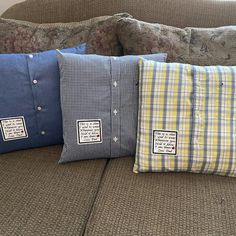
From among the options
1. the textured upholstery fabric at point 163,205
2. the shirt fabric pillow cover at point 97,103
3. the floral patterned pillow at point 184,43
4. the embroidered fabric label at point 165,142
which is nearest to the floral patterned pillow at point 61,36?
the floral patterned pillow at point 184,43

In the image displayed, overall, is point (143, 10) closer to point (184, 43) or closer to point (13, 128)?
point (184, 43)

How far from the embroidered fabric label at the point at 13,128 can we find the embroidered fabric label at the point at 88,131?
232 millimetres

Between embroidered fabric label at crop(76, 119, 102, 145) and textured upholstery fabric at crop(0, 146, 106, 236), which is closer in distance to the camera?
textured upholstery fabric at crop(0, 146, 106, 236)

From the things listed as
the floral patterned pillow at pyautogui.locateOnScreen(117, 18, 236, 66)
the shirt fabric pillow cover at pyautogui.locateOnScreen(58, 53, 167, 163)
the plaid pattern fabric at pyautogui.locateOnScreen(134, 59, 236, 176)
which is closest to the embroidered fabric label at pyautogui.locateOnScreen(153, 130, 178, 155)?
the plaid pattern fabric at pyautogui.locateOnScreen(134, 59, 236, 176)

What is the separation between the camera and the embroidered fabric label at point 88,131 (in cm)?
103

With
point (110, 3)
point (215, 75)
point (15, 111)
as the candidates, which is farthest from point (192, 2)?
point (15, 111)

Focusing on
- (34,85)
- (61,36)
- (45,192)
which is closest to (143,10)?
(61,36)

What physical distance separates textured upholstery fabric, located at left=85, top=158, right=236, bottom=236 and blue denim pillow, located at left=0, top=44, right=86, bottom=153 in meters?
0.34

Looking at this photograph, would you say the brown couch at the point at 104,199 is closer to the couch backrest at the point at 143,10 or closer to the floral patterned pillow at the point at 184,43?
the floral patterned pillow at the point at 184,43

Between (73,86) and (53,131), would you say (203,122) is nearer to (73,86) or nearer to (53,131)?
(73,86)

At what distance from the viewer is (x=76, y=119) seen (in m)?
1.03

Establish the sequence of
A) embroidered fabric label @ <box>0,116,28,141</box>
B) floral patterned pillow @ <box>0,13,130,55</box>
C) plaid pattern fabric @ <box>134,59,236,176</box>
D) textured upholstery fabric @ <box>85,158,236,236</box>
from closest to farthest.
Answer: textured upholstery fabric @ <box>85,158,236,236</box> → plaid pattern fabric @ <box>134,59,236,176</box> → embroidered fabric label @ <box>0,116,28,141</box> → floral patterned pillow @ <box>0,13,130,55</box>

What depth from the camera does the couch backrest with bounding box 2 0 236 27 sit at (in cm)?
125

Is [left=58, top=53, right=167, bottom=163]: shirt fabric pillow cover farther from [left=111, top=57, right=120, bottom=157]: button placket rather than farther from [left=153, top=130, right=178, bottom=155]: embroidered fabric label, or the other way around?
[left=153, top=130, right=178, bottom=155]: embroidered fabric label
